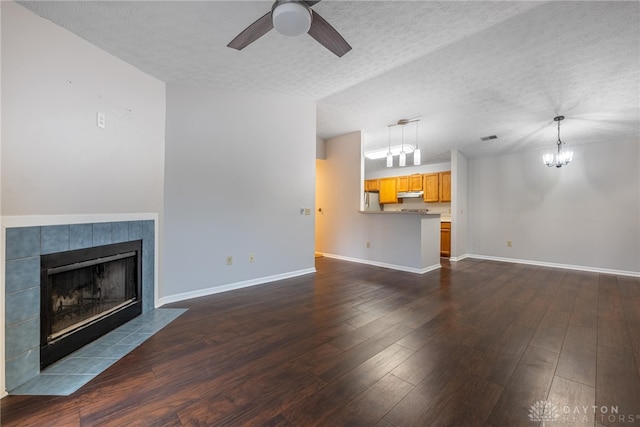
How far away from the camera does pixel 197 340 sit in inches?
81.4

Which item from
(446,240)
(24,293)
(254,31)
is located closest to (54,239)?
(24,293)

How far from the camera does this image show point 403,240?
4551 millimetres

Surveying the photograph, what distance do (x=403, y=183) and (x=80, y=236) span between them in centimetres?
660

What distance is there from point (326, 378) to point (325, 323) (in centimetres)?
78

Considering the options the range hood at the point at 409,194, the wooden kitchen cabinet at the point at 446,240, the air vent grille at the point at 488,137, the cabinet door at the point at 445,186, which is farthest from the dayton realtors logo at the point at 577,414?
the range hood at the point at 409,194

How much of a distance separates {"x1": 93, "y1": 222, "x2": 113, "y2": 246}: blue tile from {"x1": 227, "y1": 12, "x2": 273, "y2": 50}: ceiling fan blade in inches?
74.3

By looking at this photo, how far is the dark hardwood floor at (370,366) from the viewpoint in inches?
51.8

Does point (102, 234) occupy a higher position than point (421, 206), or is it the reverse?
point (421, 206)

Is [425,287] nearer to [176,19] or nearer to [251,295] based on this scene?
[251,295]

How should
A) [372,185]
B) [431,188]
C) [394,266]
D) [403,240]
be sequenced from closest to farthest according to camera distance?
[403,240], [394,266], [431,188], [372,185]

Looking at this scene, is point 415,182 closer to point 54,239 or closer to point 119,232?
point 119,232

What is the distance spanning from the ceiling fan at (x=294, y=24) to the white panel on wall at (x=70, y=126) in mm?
1248

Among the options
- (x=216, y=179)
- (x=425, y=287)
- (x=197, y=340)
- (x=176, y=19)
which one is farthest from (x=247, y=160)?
(x=425, y=287)

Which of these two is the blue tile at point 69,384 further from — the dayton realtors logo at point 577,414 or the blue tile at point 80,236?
the dayton realtors logo at point 577,414
